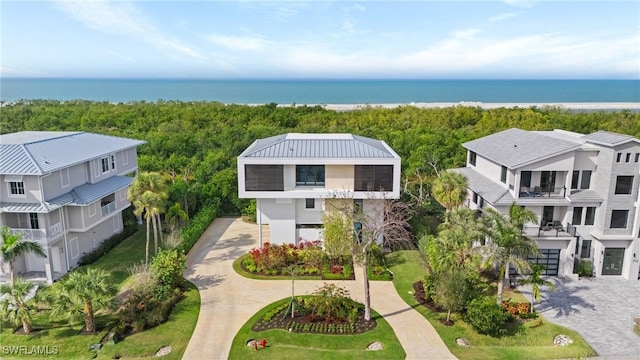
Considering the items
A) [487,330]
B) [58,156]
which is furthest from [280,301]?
[58,156]

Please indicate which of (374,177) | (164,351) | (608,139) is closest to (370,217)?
(374,177)

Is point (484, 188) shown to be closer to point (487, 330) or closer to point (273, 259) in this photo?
point (487, 330)

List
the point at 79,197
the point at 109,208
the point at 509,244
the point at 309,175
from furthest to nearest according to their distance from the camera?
the point at 109,208
the point at 309,175
the point at 79,197
the point at 509,244

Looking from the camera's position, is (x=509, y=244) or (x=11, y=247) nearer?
(x=509, y=244)

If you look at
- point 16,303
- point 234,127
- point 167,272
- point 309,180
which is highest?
point 234,127

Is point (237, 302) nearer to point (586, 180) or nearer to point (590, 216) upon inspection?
point (590, 216)

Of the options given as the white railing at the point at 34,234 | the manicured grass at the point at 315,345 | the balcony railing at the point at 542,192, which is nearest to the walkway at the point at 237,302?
the manicured grass at the point at 315,345
